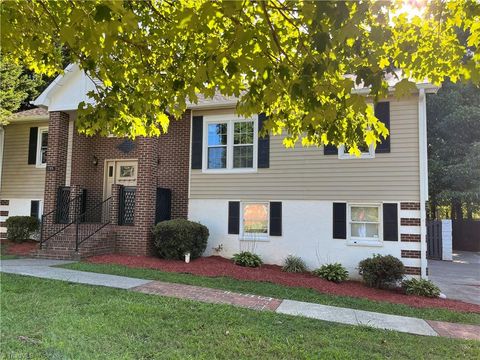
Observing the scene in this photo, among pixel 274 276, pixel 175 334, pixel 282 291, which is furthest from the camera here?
pixel 274 276

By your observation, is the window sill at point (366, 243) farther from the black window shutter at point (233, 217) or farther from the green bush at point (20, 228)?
the green bush at point (20, 228)

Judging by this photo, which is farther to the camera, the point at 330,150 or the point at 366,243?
the point at 330,150

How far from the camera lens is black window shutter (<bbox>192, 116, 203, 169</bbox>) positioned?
13.5 meters

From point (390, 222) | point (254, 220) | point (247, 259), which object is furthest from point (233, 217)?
point (390, 222)

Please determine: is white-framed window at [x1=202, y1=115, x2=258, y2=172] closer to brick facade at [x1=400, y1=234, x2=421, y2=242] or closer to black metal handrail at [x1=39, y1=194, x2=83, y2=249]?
black metal handrail at [x1=39, y1=194, x2=83, y2=249]

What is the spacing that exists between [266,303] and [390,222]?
17.6 ft

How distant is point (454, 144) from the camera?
23.7 m

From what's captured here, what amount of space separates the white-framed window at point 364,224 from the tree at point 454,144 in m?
13.3

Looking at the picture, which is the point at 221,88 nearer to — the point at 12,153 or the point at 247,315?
the point at 247,315

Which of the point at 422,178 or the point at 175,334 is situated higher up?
the point at 422,178

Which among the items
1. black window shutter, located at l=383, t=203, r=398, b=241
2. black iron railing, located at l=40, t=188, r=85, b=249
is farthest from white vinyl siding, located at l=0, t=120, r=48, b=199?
black window shutter, located at l=383, t=203, r=398, b=241

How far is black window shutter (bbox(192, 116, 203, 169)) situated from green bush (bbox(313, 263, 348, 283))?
523 centimetres

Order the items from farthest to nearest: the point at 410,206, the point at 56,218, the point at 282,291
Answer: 1. the point at 56,218
2. the point at 410,206
3. the point at 282,291

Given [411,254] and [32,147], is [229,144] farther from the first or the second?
[32,147]
